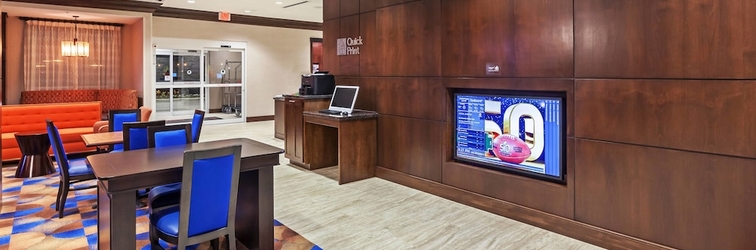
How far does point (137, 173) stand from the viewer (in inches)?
92.4

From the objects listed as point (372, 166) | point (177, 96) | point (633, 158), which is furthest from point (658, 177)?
point (177, 96)

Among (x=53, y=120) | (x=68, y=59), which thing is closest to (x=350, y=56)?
(x=53, y=120)

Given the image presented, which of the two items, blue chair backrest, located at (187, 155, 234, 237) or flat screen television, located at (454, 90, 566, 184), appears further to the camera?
flat screen television, located at (454, 90, 566, 184)

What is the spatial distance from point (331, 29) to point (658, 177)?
15.0ft

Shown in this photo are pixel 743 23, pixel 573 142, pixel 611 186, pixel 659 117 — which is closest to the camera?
pixel 743 23

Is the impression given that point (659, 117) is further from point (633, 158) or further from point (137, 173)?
point (137, 173)

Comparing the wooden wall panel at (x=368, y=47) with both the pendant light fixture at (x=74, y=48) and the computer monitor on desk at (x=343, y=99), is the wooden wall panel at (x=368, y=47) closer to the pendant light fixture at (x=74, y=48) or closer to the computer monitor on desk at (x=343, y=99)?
the computer monitor on desk at (x=343, y=99)

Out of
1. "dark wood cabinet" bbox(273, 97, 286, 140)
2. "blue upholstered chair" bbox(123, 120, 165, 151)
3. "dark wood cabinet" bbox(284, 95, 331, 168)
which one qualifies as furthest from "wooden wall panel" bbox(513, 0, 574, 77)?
"dark wood cabinet" bbox(273, 97, 286, 140)

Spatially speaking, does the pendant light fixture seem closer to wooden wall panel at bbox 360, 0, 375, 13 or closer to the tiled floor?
the tiled floor

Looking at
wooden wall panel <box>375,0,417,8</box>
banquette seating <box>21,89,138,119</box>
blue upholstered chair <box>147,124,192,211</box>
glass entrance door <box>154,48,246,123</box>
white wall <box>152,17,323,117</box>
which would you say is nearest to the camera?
blue upholstered chair <box>147,124,192,211</box>

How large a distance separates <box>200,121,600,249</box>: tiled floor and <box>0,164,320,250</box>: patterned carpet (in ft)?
1.04

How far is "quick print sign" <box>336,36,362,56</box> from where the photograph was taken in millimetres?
5705

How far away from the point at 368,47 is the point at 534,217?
2951 mm

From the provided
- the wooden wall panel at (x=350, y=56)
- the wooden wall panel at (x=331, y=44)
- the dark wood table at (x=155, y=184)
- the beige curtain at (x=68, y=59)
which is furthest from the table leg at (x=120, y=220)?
the beige curtain at (x=68, y=59)
